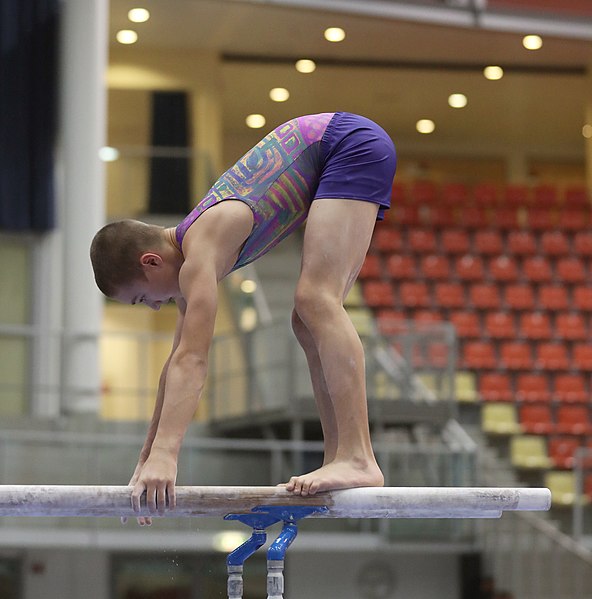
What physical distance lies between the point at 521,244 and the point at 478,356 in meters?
2.29

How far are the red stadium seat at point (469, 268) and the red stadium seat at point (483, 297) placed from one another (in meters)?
0.20

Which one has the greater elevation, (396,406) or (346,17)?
(346,17)

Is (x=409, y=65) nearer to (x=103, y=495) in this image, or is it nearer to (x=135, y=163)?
(x=135, y=163)

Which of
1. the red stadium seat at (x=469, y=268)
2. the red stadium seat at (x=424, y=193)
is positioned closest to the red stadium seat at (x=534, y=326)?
the red stadium seat at (x=469, y=268)

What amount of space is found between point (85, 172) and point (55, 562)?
342cm

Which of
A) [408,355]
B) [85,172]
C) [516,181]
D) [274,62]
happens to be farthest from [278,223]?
[516,181]

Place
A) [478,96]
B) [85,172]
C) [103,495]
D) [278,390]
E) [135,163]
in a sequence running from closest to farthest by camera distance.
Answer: [103,495]
[278,390]
[85,172]
[135,163]
[478,96]

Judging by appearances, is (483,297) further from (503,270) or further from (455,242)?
(455,242)

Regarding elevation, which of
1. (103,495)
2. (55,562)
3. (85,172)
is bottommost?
(55,562)

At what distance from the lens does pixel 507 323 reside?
14.6 m

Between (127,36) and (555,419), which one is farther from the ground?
(127,36)

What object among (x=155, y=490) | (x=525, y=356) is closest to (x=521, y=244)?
(x=525, y=356)

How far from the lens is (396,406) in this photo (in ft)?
33.7

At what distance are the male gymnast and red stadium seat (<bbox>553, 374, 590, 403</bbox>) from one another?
10503 mm
